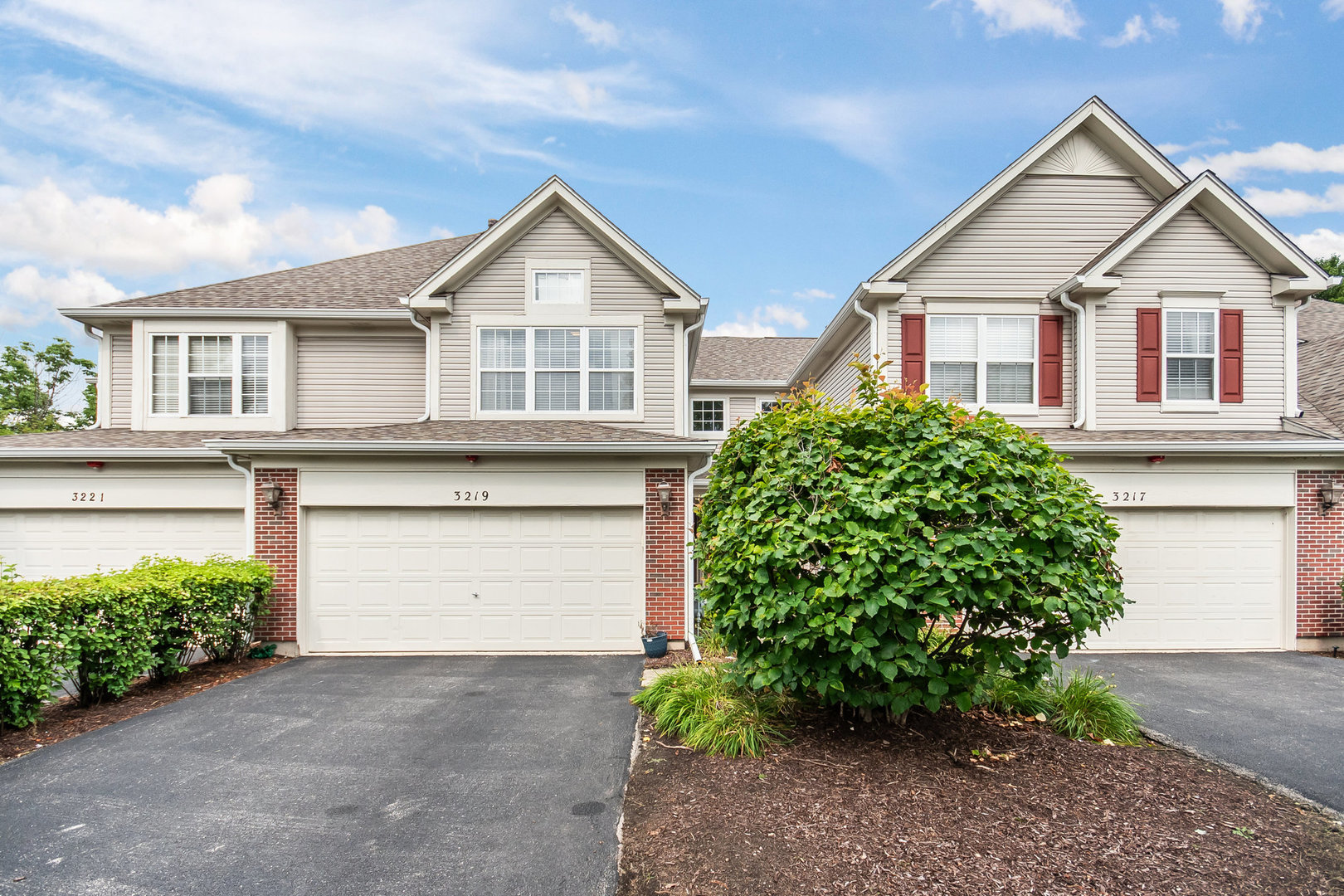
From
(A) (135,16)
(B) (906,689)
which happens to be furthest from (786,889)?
(A) (135,16)

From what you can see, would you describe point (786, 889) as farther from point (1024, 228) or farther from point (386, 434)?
point (1024, 228)

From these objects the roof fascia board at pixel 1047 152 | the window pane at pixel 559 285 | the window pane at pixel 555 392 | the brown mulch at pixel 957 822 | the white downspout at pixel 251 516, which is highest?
the roof fascia board at pixel 1047 152

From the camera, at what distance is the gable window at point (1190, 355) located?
10.4 m

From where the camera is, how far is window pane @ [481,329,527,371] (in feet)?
35.1

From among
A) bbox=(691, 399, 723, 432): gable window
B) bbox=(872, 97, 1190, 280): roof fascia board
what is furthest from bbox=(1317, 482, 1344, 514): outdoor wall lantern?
bbox=(691, 399, 723, 432): gable window

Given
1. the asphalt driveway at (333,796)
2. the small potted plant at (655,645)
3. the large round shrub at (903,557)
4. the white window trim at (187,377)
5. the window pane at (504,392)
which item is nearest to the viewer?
the asphalt driveway at (333,796)

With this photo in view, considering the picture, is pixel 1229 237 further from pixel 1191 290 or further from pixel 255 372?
pixel 255 372

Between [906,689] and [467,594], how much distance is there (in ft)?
21.4

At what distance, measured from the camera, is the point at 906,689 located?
4863 millimetres

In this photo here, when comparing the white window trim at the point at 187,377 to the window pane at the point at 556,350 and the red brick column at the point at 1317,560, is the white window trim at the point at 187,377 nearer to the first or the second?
the window pane at the point at 556,350

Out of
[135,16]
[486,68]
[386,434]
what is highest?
[486,68]

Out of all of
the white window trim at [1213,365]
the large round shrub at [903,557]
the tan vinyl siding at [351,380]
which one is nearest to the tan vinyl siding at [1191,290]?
the white window trim at [1213,365]

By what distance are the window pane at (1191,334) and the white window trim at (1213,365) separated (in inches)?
2.5

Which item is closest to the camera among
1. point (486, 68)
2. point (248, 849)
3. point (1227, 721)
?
point (248, 849)
